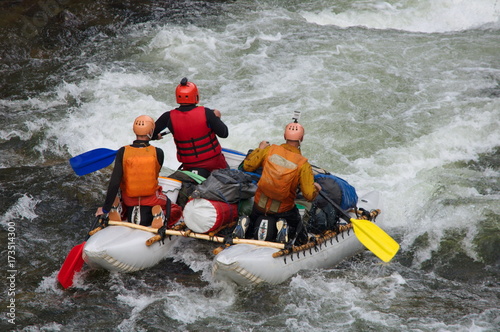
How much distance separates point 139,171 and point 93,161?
88 cm

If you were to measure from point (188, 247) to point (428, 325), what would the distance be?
7.70 ft

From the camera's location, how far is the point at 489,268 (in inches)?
217

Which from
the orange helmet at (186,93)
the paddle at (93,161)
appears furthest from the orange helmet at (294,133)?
the paddle at (93,161)

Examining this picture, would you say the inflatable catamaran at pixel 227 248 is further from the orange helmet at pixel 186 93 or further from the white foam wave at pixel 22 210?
the white foam wave at pixel 22 210

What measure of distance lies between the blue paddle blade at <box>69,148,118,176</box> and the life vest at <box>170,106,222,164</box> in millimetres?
701

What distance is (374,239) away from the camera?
4953 millimetres

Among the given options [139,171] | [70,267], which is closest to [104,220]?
[70,267]

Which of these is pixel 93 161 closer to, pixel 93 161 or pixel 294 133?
pixel 93 161

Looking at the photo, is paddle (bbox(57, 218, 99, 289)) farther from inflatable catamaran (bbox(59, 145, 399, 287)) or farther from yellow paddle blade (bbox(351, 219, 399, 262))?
yellow paddle blade (bbox(351, 219, 399, 262))

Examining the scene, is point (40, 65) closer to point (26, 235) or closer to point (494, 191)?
point (26, 235)

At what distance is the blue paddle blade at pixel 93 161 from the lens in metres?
5.54

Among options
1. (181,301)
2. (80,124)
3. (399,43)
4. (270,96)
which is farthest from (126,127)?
(399,43)

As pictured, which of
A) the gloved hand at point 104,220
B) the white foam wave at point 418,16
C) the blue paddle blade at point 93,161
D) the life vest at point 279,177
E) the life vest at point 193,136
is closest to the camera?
the life vest at point 279,177

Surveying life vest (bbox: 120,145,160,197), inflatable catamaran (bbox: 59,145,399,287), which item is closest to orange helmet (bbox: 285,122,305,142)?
inflatable catamaran (bbox: 59,145,399,287)
